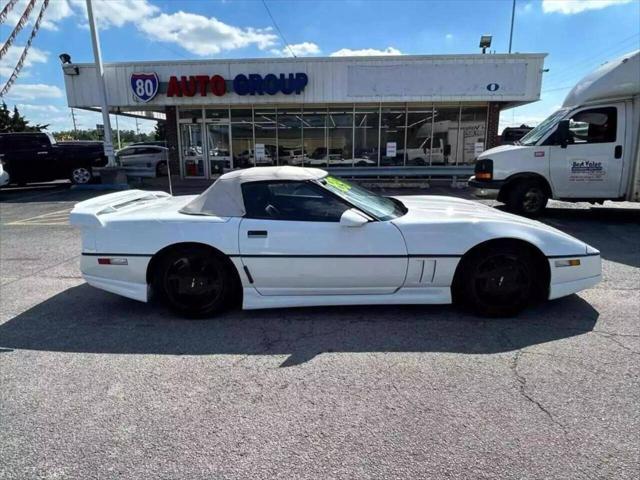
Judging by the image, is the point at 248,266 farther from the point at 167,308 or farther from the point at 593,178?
the point at 593,178

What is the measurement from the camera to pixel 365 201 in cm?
387

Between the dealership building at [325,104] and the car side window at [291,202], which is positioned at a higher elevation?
the dealership building at [325,104]

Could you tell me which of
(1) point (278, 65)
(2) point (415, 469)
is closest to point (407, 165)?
(1) point (278, 65)

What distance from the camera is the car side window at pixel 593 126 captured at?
7.59 meters

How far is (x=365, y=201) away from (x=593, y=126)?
6.42 meters

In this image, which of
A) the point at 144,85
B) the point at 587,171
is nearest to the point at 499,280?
the point at 587,171

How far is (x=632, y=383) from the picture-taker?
2654 millimetres

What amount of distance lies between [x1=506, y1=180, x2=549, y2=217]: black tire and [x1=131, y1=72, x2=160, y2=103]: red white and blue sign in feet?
42.3

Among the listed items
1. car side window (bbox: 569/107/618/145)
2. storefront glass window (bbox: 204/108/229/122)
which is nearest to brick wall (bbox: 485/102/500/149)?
car side window (bbox: 569/107/618/145)

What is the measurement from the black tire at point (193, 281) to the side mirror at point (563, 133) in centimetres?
711

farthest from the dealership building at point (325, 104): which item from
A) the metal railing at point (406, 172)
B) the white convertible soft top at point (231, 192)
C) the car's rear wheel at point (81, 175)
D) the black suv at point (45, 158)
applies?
the white convertible soft top at point (231, 192)

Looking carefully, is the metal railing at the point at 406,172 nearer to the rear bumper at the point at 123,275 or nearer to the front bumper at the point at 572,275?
the front bumper at the point at 572,275

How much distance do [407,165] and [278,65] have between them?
641 centimetres

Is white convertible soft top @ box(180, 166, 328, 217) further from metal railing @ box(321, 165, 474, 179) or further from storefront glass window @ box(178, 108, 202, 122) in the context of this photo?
storefront glass window @ box(178, 108, 202, 122)
